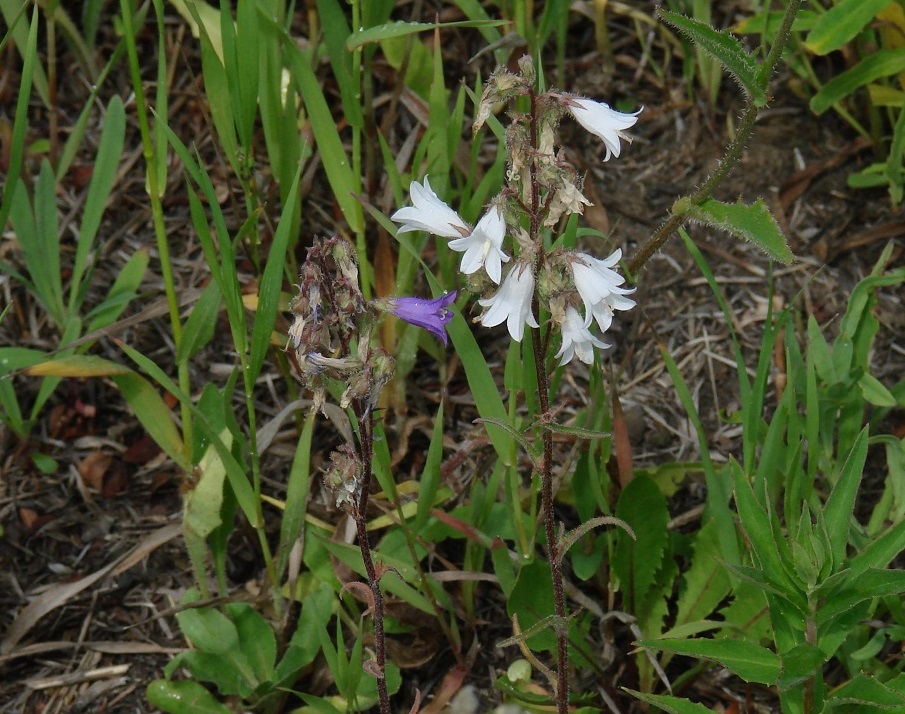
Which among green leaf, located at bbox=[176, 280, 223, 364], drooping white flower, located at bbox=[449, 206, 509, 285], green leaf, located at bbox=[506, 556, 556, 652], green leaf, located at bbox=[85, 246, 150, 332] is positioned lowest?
green leaf, located at bbox=[506, 556, 556, 652]

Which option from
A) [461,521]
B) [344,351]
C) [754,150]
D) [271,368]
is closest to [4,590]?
[271,368]

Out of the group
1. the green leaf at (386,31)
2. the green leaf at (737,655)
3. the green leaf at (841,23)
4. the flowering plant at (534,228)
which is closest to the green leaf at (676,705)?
the green leaf at (737,655)

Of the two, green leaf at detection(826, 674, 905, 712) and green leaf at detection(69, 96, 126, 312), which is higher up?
green leaf at detection(69, 96, 126, 312)

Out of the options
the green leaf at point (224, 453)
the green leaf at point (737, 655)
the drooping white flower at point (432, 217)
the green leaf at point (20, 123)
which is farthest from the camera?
the green leaf at point (20, 123)

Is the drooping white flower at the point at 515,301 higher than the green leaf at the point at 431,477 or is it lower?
higher

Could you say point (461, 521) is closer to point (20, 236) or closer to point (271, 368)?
point (271, 368)

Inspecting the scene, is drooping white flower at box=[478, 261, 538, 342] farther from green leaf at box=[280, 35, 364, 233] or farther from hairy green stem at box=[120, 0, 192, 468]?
hairy green stem at box=[120, 0, 192, 468]

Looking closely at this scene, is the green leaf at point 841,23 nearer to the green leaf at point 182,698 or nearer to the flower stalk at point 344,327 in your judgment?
the flower stalk at point 344,327

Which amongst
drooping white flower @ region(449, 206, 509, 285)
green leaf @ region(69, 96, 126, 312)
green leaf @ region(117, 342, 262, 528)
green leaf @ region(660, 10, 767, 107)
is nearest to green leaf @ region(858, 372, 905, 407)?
green leaf @ region(660, 10, 767, 107)
